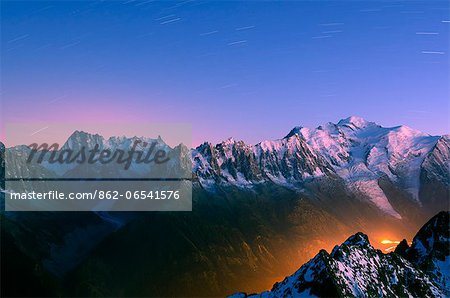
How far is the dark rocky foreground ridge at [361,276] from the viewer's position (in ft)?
421

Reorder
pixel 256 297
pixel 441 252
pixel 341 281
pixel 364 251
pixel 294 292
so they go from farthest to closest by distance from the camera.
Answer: pixel 441 252
pixel 256 297
pixel 364 251
pixel 294 292
pixel 341 281

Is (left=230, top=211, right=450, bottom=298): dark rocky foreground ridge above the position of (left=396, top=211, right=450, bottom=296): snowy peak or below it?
above

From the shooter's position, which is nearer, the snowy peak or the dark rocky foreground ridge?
the dark rocky foreground ridge

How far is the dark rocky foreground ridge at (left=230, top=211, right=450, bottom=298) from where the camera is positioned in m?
128

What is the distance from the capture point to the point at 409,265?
150 meters

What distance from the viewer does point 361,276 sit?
134125mm

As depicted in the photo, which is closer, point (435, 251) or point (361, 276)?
point (361, 276)

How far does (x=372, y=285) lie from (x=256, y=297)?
39.8m

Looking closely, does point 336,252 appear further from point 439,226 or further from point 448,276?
point 439,226

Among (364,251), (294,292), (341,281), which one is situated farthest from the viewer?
(364,251)

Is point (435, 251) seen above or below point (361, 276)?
below

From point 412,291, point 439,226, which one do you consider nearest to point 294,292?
point 412,291

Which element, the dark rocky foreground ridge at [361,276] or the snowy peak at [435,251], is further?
the snowy peak at [435,251]

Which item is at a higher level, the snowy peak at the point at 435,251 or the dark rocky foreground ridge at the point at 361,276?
the dark rocky foreground ridge at the point at 361,276
